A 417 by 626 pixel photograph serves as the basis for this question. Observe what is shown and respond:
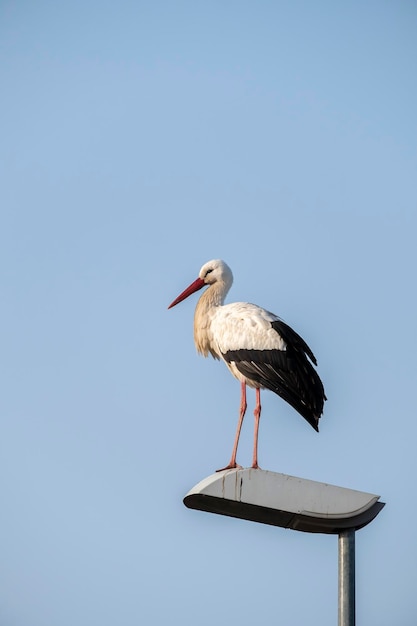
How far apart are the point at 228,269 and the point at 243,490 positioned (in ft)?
16.1

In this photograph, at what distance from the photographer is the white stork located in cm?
816

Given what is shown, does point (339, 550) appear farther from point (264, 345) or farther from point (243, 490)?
point (264, 345)

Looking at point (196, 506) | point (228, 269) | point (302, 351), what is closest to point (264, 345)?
point (302, 351)

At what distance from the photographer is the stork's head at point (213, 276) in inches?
395

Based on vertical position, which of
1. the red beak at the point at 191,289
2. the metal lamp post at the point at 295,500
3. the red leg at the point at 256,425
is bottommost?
the metal lamp post at the point at 295,500

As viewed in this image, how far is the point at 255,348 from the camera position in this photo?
883 cm

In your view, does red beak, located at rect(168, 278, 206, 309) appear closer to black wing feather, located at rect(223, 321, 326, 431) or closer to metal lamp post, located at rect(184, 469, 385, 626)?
black wing feather, located at rect(223, 321, 326, 431)

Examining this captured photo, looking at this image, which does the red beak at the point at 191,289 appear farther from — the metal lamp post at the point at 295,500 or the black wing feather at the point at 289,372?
the metal lamp post at the point at 295,500

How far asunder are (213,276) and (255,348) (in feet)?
4.86

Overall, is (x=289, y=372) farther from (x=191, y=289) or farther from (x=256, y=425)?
(x=191, y=289)

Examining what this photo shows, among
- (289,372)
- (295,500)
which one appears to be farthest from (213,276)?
(295,500)

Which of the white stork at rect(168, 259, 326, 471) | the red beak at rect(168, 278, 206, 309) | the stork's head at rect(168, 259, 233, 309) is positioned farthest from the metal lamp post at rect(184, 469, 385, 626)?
the red beak at rect(168, 278, 206, 309)

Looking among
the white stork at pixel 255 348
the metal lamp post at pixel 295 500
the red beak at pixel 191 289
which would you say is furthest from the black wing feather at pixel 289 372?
the metal lamp post at pixel 295 500

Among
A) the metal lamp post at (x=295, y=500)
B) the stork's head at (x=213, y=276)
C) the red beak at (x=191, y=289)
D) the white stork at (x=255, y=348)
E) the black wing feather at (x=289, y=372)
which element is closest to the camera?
the metal lamp post at (x=295, y=500)
